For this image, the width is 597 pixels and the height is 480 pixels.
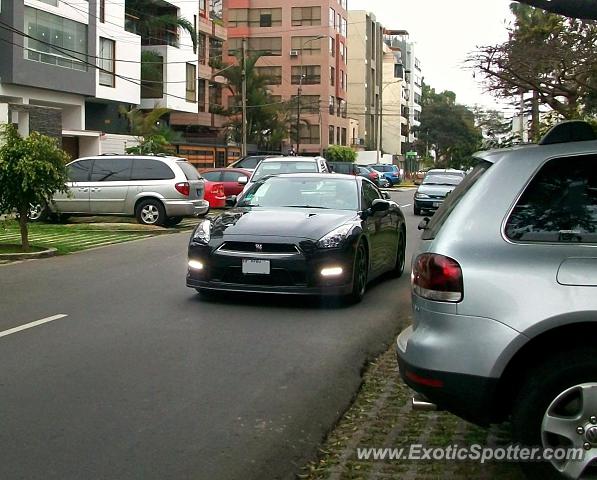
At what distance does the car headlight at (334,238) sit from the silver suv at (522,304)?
4.50 metres

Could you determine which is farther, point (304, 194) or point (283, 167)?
point (283, 167)

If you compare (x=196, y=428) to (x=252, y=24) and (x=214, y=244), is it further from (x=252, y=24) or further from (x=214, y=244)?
(x=252, y=24)

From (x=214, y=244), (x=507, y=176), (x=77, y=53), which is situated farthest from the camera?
(x=77, y=53)

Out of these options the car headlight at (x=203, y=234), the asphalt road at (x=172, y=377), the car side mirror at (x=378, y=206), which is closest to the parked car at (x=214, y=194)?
the asphalt road at (x=172, y=377)

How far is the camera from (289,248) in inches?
350

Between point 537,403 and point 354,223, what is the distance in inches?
225

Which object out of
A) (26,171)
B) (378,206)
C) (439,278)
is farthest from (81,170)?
(439,278)

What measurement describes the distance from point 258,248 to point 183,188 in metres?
11.4

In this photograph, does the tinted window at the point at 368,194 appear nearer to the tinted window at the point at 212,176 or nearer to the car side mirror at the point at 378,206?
the car side mirror at the point at 378,206

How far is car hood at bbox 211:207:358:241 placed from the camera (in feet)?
29.7

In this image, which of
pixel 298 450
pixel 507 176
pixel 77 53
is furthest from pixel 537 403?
pixel 77 53

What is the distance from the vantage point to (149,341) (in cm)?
752

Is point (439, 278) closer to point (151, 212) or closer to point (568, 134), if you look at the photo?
point (568, 134)

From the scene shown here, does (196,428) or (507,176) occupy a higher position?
(507,176)
